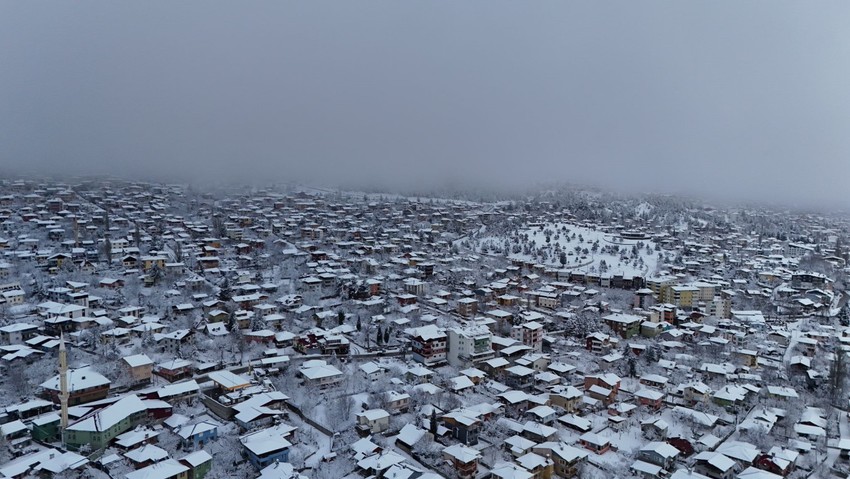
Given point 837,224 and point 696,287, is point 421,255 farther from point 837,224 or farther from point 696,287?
point 837,224

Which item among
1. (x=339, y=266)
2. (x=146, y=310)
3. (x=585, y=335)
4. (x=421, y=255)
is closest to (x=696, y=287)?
Answer: (x=585, y=335)

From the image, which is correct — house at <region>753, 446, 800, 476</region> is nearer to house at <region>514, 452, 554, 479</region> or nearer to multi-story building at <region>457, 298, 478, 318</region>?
house at <region>514, 452, 554, 479</region>

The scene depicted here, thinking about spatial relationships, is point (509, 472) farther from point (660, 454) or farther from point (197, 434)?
point (197, 434)

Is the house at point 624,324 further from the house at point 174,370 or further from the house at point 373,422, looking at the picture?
the house at point 174,370

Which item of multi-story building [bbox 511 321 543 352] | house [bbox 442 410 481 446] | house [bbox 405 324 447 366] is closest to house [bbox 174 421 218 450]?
house [bbox 442 410 481 446]

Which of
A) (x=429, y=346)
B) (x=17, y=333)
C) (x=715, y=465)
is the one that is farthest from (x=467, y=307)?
(x=17, y=333)

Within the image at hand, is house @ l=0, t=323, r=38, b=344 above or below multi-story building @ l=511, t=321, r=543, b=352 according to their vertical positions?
A: above

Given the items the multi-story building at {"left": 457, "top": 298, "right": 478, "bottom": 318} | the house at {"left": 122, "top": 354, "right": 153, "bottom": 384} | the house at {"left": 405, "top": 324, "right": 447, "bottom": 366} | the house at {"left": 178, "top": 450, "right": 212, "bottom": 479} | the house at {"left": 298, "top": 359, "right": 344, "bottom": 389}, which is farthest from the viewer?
the multi-story building at {"left": 457, "top": 298, "right": 478, "bottom": 318}
